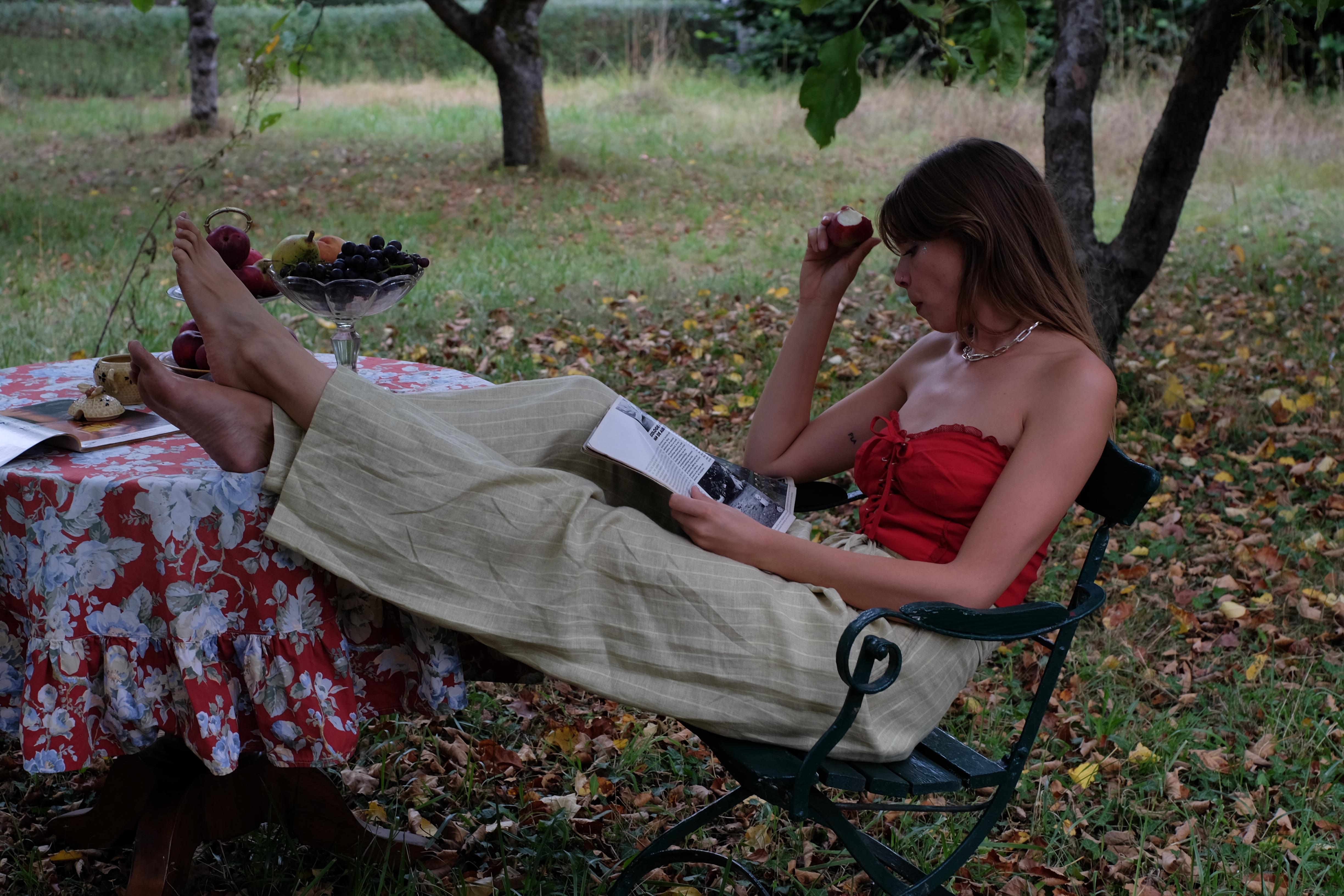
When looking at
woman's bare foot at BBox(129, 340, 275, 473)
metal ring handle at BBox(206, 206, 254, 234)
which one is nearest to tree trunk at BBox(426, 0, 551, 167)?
metal ring handle at BBox(206, 206, 254, 234)

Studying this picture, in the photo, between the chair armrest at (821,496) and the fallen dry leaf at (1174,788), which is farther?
the fallen dry leaf at (1174,788)

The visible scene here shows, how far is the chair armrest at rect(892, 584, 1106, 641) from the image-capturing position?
166cm

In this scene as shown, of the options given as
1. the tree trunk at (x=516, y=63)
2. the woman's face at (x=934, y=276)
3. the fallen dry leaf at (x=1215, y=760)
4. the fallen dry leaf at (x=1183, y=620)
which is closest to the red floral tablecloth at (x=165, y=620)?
the woman's face at (x=934, y=276)

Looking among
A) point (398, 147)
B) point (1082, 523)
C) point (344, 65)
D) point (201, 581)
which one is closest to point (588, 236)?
point (398, 147)

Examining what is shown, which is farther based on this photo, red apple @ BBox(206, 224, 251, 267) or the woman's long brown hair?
red apple @ BBox(206, 224, 251, 267)

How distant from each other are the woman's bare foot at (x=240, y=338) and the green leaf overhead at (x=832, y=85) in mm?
1505

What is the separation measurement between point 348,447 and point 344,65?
18.4 m

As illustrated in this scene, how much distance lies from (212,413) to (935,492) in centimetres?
126

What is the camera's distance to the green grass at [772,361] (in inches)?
99.4

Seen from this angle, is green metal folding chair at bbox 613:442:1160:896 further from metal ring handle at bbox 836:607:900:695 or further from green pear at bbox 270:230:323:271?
green pear at bbox 270:230:323:271

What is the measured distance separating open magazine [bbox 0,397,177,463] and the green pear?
1.24 ft

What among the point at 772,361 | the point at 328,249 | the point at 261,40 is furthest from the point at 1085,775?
the point at 261,40

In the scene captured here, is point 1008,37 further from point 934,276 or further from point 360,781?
point 360,781

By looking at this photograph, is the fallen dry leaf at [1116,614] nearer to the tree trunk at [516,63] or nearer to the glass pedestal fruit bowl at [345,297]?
the glass pedestal fruit bowl at [345,297]
